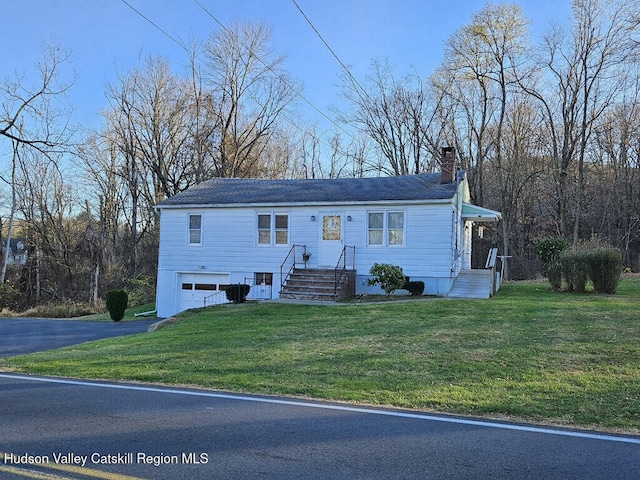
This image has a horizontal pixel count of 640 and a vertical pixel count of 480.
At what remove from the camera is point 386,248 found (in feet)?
62.3

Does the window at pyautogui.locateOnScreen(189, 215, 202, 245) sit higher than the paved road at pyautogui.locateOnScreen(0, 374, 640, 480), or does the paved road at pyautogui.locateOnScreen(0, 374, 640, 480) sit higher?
the window at pyautogui.locateOnScreen(189, 215, 202, 245)

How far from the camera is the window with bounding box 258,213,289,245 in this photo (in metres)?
20.2

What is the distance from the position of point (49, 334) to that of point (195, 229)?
7503 millimetres

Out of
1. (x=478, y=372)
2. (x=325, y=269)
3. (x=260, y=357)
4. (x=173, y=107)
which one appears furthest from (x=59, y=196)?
(x=478, y=372)

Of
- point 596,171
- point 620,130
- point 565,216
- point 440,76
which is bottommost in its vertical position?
point 565,216

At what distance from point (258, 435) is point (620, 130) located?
3523 centimetres

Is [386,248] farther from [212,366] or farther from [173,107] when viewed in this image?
[173,107]

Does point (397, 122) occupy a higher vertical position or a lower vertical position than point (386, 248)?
higher

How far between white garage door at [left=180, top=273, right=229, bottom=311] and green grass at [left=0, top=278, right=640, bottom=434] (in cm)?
692

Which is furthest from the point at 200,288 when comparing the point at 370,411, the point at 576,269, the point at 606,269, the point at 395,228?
the point at 370,411

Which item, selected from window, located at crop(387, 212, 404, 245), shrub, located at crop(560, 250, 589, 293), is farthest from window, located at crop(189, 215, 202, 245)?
shrub, located at crop(560, 250, 589, 293)

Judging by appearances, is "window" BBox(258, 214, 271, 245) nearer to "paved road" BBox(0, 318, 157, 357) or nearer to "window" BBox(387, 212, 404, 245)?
"window" BBox(387, 212, 404, 245)

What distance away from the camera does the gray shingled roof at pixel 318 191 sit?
62.4 feet

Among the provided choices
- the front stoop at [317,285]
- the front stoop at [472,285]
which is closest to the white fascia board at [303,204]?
the front stoop at [317,285]
